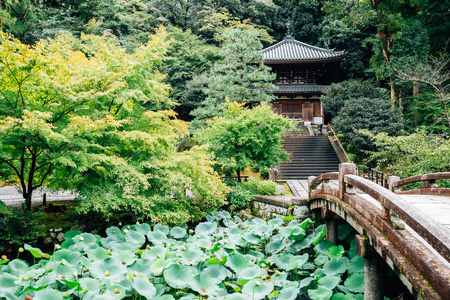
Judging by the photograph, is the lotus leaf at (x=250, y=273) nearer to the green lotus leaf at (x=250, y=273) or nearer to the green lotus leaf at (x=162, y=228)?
the green lotus leaf at (x=250, y=273)

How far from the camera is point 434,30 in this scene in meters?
17.2

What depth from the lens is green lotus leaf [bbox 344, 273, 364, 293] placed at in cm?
467

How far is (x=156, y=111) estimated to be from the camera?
13438 mm

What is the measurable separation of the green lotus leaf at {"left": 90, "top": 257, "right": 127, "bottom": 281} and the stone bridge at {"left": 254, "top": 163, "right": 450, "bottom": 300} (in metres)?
3.90

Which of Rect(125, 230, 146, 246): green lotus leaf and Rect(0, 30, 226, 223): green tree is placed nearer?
Rect(0, 30, 226, 223): green tree

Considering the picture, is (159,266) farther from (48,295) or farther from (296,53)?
(296,53)

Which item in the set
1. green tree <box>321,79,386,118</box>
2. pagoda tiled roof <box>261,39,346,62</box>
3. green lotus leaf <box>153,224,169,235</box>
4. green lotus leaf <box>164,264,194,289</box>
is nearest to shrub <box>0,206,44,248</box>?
green lotus leaf <box>153,224,169,235</box>

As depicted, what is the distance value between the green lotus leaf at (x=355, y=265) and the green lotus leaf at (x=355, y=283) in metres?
0.13

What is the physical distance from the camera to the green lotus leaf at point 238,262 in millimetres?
5343

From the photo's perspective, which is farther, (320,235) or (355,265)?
(320,235)

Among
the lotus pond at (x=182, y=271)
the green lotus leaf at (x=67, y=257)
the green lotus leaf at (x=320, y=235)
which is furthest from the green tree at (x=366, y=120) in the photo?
the green lotus leaf at (x=67, y=257)

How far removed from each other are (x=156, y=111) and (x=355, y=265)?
10.8 meters

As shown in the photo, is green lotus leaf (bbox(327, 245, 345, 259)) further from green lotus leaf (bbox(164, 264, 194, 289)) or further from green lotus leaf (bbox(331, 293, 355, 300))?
green lotus leaf (bbox(164, 264, 194, 289))

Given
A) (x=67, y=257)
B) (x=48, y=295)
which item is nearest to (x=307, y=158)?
(x=67, y=257)
